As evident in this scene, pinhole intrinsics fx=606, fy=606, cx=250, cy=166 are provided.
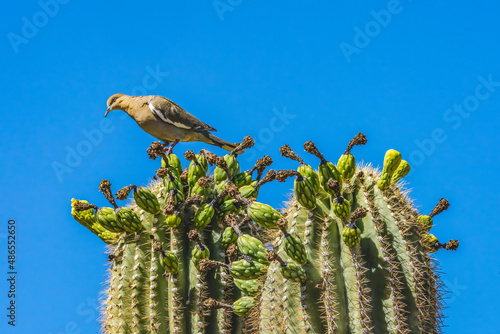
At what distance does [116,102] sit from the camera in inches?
295

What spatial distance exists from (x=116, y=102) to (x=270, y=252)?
172 inches

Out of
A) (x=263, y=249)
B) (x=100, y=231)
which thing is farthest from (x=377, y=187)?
(x=100, y=231)

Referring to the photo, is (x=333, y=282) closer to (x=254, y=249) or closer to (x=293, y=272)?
(x=293, y=272)

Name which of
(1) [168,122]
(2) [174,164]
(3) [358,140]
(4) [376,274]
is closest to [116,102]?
(1) [168,122]

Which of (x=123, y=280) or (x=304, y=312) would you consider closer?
(x=304, y=312)

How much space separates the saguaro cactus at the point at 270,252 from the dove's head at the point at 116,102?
2211mm

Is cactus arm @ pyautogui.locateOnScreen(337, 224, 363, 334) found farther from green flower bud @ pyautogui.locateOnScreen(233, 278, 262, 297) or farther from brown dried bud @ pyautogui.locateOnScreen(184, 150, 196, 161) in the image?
brown dried bud @ pyautogui.locateOnScreen(184, 150, 196, 161)

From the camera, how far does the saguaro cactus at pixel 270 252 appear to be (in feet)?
12.6

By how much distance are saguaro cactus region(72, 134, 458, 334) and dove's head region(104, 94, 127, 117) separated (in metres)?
2.21

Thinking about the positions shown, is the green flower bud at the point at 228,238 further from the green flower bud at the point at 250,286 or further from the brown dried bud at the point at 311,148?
the brown dried bud at the point at 311,148

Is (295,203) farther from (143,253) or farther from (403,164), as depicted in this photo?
(143,253)

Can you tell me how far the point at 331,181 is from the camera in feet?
12.7

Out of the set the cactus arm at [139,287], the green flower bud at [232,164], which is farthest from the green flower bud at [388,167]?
the cactus arm at [139,287]

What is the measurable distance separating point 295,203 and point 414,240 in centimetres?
86
